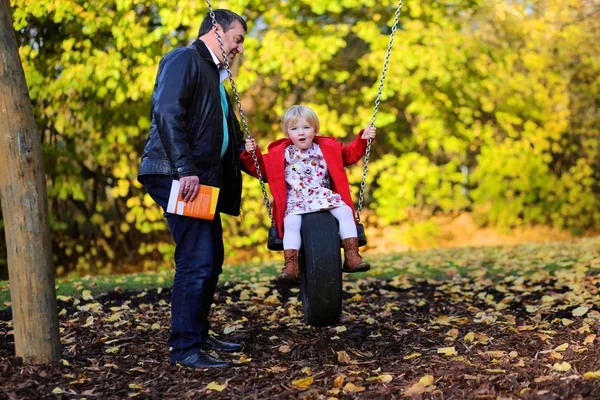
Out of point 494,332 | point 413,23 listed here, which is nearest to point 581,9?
point 413,23

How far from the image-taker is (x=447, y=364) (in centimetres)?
389

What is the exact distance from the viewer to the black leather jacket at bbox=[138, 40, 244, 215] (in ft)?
11.9

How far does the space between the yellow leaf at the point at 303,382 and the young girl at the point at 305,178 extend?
0.60m

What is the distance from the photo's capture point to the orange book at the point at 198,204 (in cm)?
367

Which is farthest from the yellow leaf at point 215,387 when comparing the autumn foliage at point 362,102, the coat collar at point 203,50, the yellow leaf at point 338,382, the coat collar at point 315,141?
the autumn foliage at point 362,102

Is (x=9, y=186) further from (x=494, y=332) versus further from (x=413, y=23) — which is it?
(x=413, y=23)

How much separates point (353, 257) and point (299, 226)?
1.13ft

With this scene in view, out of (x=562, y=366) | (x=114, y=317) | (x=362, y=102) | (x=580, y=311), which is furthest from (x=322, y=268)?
(x=362, y=102)

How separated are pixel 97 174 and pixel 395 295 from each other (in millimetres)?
5875

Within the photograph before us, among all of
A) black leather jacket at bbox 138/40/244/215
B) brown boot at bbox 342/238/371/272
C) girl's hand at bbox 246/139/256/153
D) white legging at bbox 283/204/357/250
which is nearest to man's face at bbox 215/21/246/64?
black leather jacket at bbox 138/40/244/215

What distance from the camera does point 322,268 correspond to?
12.6 ft

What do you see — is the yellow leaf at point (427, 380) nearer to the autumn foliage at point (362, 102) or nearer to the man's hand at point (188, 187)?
the man's hand at point (188, 187)

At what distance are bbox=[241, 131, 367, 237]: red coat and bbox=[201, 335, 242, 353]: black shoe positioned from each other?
0.75 m

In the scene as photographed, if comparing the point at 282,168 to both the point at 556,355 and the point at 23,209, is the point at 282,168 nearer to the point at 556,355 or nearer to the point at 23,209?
the point at 23,209
